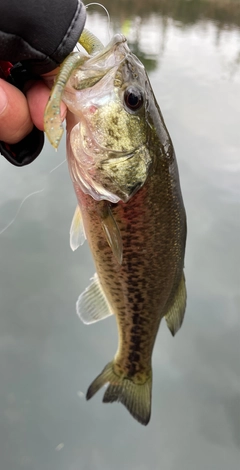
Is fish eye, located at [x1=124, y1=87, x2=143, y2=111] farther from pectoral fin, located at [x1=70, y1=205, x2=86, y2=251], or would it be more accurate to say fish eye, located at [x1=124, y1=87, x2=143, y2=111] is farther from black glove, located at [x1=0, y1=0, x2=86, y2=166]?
pectoral fin, located at [x1=70, y1=205, x2=86, y2=251]

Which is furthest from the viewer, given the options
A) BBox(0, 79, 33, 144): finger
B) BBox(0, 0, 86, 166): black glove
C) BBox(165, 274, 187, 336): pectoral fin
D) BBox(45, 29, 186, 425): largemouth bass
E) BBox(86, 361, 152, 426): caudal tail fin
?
BBox(86, 361, 152, 426): caudal tail fin

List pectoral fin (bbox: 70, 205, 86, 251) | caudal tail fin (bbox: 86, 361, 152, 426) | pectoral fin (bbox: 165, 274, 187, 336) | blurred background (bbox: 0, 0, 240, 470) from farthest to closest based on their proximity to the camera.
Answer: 1. blurred background (bbox: 0, 0, 240, 470)
2. caudal tail fin (bbox: 86, 361, 152, 426)
3. pectoral fin (bbox: 165, 274, 187, 336)
4. pectoral fin (bbox: 70, 205, 86, 251)

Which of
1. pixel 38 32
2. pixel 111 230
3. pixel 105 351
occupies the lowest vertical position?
pixel 105 351

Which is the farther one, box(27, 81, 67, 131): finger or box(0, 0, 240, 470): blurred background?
box(0, 0, 240, 470): blurred background

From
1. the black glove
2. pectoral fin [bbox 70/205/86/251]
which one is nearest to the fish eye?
the black glove

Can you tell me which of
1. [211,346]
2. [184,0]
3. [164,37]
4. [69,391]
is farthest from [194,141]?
[184,0]

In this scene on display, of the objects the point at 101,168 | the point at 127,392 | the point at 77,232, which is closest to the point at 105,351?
the point at 127,392

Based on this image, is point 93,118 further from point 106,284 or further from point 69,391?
point 69,391

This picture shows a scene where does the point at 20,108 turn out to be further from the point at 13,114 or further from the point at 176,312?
the point at 176,312
